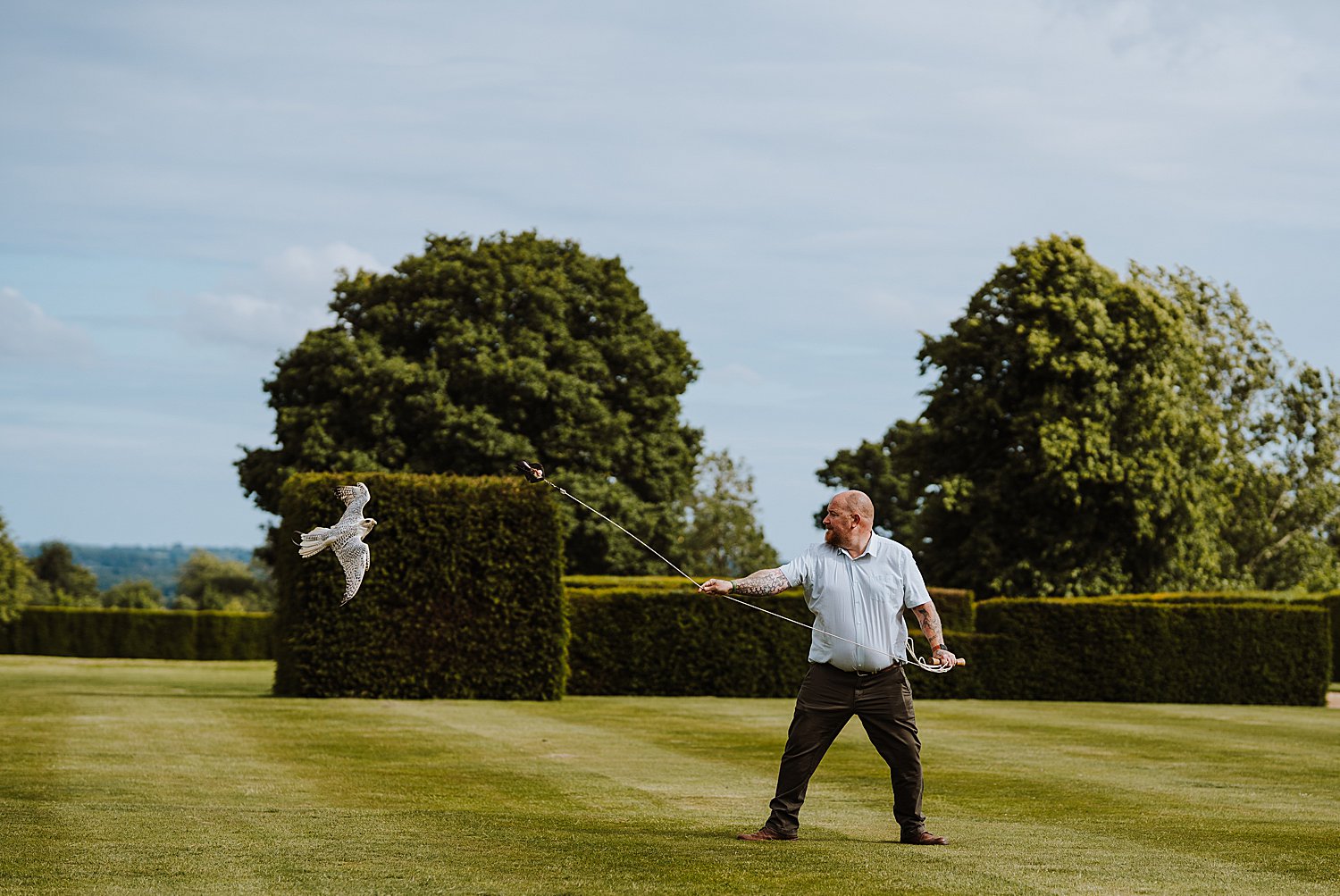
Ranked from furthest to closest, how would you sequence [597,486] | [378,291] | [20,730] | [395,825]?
→ 1. [378,291]
2. [597,486]
3. [20,730]
4. [395,825]

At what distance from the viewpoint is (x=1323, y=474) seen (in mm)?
58781

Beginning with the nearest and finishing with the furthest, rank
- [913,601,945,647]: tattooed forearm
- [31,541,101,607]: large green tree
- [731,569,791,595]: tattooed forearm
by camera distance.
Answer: [731,569,791,595]: tattooed forearm → [913,601,945,647]: tattooed forearm → [31,541,101,607]: large green tree

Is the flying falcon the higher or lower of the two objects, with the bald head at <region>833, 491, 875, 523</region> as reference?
lower

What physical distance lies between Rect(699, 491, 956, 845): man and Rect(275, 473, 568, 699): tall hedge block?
16427 mm

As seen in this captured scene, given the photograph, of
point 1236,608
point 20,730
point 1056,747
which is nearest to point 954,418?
point 1236,608

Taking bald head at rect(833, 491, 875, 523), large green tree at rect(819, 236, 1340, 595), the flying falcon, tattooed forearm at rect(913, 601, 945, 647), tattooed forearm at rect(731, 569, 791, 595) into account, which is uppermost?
large green tree at rect(819, 236, 1340, 595)

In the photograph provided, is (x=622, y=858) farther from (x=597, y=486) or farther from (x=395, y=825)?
(x=597, y=486)

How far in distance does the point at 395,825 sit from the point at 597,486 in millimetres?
34809

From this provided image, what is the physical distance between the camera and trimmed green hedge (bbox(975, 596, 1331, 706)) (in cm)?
2938

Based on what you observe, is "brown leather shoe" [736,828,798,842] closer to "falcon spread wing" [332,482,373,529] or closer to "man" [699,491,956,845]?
"man" [699,491,956,845]

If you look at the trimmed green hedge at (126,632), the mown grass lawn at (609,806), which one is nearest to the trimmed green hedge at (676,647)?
the mown grass lawn at (609,806)

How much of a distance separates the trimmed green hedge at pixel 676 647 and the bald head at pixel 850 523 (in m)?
19.2

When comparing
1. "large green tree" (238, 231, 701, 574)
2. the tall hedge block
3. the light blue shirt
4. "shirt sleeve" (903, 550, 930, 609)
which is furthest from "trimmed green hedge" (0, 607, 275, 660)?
"shirt sleeve" (903, 550, 930, 609)

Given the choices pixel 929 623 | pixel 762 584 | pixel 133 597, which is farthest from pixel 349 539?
pixel 133 597
